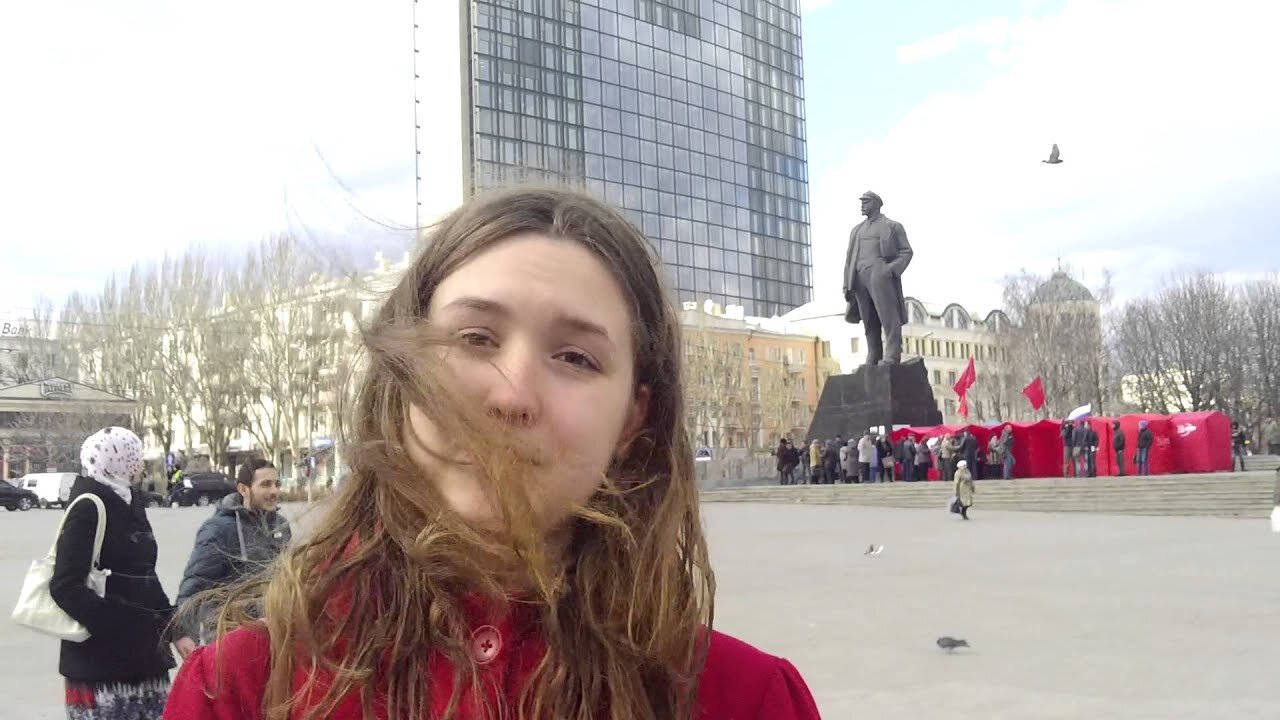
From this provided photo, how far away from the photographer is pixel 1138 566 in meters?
10.9

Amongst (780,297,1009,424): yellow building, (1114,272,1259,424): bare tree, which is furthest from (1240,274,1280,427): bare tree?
(780,297,1009,424): yellow building

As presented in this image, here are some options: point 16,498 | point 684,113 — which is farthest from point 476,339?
point 684,113

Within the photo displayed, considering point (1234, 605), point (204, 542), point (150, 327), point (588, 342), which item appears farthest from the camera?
point (150, 327)

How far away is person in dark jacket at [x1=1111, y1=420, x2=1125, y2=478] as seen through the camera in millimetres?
25016

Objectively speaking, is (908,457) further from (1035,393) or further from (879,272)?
(879,272)

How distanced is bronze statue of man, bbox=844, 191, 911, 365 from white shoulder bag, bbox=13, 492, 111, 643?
2418 centimetres

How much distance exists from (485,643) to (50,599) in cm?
348

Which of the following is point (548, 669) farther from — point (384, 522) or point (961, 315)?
point (961, 315)

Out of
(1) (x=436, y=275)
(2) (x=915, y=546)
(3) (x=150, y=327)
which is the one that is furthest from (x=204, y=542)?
(3) (x=150, y=327)

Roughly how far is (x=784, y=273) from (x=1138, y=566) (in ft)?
255

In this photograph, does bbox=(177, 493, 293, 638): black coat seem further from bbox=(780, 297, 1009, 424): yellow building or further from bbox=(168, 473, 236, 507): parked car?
bbox=(780, 297, 1009, 424): yellow building

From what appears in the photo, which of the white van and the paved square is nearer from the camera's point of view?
the paved square

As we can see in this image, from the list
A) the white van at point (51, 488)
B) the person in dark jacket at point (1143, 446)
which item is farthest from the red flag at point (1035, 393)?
the white van at point (51, 488)

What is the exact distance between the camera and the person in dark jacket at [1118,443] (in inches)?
985
